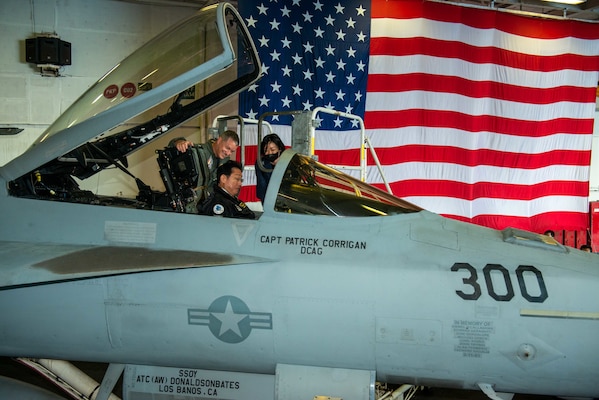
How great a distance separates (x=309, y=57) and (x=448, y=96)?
9.87 ft

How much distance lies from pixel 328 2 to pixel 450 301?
26.9ft

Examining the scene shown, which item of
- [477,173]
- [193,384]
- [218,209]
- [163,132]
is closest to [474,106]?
[477,173]

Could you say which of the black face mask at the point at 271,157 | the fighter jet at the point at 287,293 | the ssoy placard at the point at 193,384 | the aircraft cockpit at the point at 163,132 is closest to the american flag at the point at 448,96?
the black face mask at the point at 271,157

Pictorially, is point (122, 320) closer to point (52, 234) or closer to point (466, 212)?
point (52, 234)

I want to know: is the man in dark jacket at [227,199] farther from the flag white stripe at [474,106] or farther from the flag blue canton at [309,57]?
the flag white stripe at [474,106]

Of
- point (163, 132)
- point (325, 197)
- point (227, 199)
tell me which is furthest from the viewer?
point (163, 132)

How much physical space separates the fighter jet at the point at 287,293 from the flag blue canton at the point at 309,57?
19.3 ft

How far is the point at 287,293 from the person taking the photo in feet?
12.9

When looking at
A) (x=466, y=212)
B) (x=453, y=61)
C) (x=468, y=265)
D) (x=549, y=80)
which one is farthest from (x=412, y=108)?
(x=468, y=265)

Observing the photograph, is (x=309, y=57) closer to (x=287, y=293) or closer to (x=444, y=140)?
(x=444, y=140)

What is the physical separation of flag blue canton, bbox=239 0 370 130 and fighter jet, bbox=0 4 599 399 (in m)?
5.87

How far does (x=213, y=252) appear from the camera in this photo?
410cm

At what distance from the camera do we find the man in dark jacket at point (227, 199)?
4.39 meters

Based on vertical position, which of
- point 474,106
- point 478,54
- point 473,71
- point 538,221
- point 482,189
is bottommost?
point 538,221
